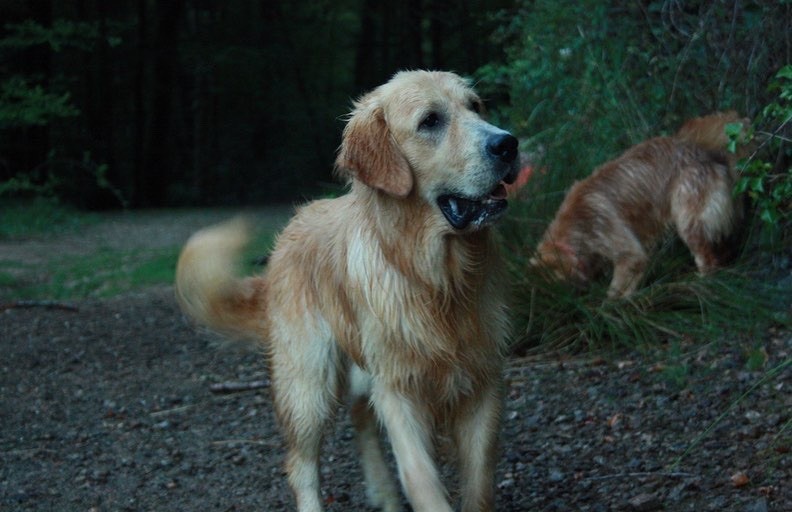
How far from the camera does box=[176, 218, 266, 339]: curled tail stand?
533 cm

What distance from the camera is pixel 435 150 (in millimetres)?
4203

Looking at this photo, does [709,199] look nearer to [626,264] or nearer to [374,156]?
[626,264]

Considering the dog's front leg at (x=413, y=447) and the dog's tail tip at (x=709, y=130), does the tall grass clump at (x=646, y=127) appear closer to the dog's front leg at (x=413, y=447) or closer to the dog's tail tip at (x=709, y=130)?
the dog's tail tip at (x=709, y=130)

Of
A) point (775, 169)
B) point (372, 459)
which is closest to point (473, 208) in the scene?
point (372, 459)

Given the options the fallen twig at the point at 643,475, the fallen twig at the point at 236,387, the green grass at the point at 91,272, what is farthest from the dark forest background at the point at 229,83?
the fallen twig at the point at 643,475

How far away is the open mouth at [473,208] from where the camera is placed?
13.3 feet

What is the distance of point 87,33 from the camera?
1421cm

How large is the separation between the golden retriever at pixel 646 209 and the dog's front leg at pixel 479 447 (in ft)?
9.93

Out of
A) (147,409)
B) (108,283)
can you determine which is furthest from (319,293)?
(108,283)

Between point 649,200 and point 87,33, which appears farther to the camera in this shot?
point 87,33

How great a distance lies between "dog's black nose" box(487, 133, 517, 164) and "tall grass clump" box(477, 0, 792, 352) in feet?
4.70

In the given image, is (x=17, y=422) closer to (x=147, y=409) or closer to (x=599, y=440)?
(x=147, y=409)

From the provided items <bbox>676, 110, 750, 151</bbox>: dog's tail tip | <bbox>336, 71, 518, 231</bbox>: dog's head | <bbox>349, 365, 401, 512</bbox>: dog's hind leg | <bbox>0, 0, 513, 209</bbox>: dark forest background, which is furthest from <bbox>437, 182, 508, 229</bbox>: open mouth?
<bbox>0, 0, 513, 209</bbox>: dark forest background

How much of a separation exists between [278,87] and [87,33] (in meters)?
11.5
